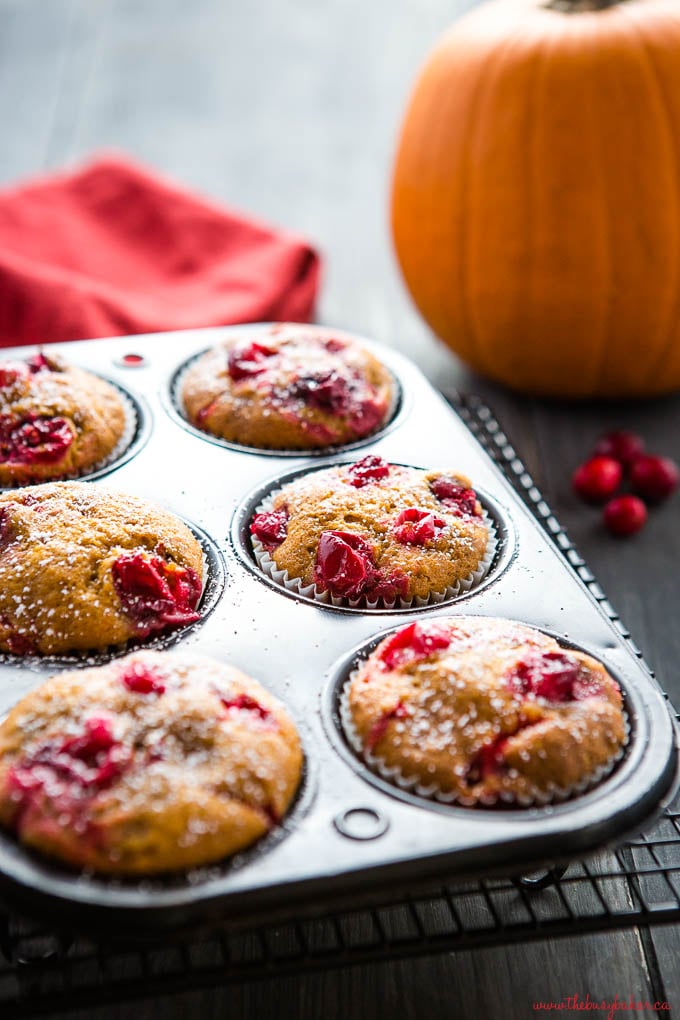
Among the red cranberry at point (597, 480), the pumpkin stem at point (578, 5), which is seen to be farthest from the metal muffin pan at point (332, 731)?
the pumpkin stem at point (578, 5)

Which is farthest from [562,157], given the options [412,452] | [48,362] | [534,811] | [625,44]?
[534,811]

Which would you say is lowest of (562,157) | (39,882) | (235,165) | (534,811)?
(235,165)

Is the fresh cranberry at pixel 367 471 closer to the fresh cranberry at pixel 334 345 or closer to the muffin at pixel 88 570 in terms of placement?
the muffin at pixel 88 570

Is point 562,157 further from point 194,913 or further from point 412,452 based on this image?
point 194,913

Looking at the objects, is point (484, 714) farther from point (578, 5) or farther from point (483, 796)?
point (578, 5)

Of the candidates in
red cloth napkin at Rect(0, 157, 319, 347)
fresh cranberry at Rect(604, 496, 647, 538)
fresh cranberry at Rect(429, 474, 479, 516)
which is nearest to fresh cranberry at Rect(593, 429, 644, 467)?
fresh cranberry at Rect(604, 496, 647, 538)

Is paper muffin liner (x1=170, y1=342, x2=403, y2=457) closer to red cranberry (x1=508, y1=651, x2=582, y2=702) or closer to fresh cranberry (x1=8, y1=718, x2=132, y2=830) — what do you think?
red cranberry (x1=508, y1=651, x2=582, y2=702)

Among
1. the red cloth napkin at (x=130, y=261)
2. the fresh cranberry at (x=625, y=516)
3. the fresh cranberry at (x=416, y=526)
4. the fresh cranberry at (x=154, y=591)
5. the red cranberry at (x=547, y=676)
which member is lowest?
the red cloth napkin at (x=130, y=261)
